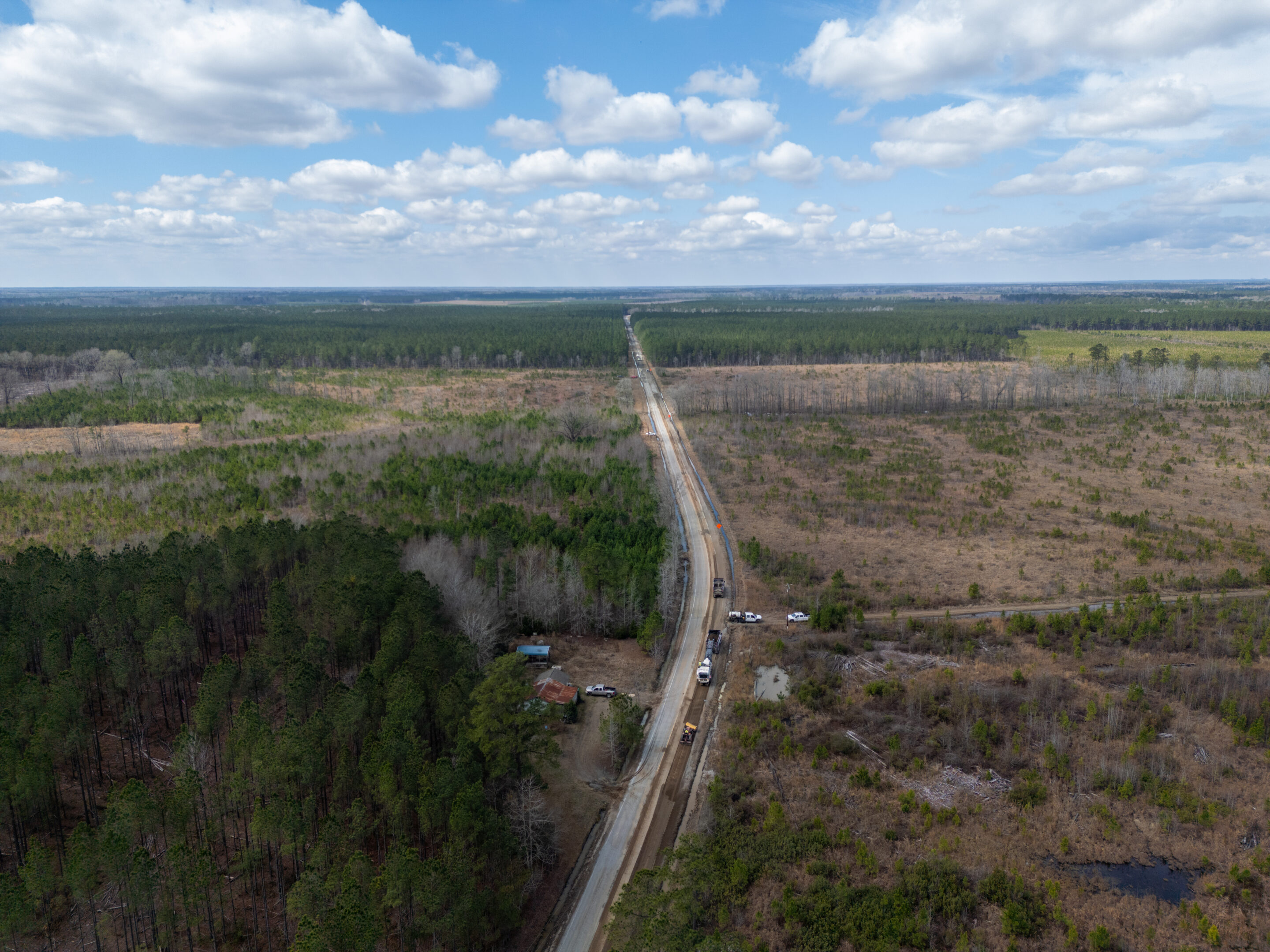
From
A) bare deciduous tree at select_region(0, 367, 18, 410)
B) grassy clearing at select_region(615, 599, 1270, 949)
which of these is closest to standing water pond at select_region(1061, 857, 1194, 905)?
grassy clearing at select_region(615, 599, 1270, 949)

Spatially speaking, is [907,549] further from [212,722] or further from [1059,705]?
[212,722]

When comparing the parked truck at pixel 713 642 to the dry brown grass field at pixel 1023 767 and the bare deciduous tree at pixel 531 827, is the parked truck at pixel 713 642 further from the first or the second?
the bare deciduous tree at pixel 531 827

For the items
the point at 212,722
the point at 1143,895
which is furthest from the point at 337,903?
the point at 1143,895

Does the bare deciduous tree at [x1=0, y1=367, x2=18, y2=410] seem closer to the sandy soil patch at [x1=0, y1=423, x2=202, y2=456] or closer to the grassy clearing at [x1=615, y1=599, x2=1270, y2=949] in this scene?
the sandy soil patch at [x1=0, y1=423, x2=202, y2=456]

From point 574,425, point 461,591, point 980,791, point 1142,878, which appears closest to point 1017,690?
point 980,791

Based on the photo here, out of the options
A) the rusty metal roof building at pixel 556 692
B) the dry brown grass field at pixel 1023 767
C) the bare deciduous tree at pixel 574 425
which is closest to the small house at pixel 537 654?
the rusty metal roof building at pixel 556 692

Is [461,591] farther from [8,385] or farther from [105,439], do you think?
[8,385]
